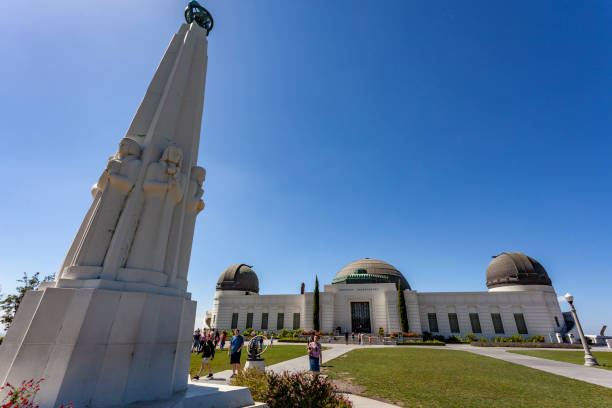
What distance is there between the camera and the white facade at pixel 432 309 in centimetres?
3136


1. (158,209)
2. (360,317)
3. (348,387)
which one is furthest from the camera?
(360,317)

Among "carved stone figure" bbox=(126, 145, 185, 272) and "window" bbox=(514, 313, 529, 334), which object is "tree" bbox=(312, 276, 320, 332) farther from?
"carved stone figure" bbox=(126, 145, 185, 272)

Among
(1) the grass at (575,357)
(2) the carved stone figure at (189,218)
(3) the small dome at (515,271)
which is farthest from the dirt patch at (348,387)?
(3) the small dome at (515,271)

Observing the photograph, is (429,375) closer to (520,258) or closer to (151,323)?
(151,323)

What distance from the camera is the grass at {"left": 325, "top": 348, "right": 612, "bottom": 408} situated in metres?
6.73

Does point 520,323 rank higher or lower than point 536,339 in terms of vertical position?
higher

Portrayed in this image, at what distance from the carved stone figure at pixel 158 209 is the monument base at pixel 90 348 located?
0.63 m

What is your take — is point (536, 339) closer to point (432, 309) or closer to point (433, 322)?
point (433, 322)

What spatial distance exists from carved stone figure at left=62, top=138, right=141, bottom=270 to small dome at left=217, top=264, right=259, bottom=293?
41294 mm

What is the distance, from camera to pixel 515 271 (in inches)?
1407

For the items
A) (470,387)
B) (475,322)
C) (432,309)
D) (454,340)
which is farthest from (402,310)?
(470,387)

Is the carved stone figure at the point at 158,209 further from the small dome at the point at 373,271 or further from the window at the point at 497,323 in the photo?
the window at the point at 497,323

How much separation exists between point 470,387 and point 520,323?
32151 millimetres

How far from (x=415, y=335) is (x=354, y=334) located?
729cm
